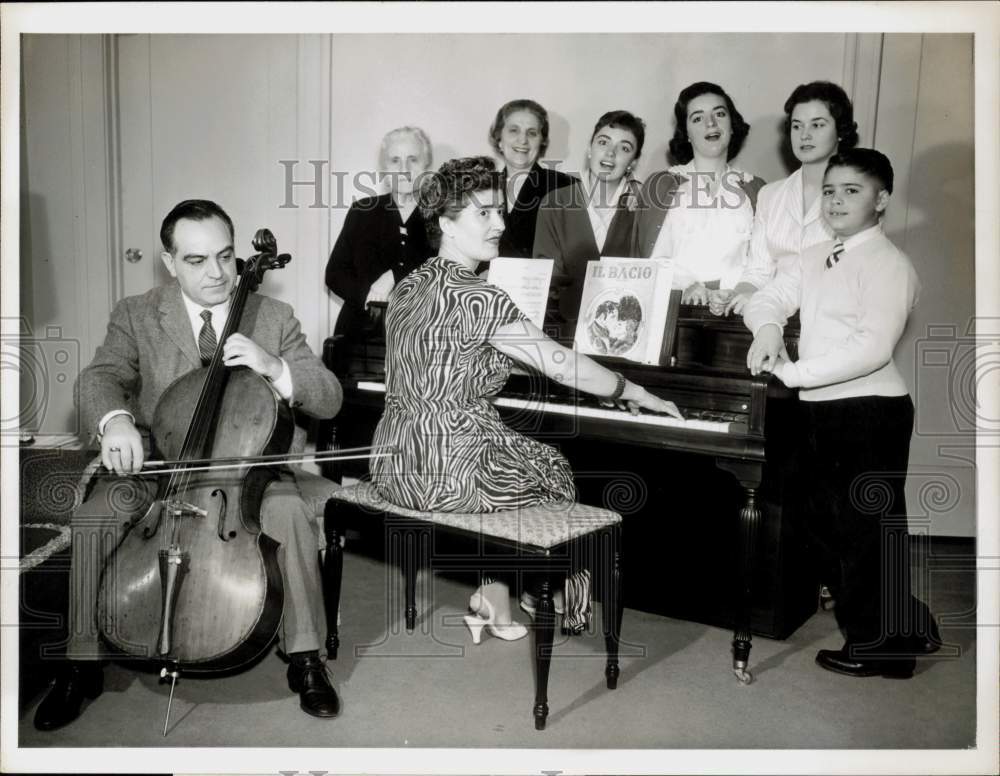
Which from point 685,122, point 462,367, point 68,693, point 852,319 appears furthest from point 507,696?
point 685,122

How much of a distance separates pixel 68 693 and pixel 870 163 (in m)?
2.73

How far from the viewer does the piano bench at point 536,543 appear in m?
2.30

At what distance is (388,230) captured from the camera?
3703mm

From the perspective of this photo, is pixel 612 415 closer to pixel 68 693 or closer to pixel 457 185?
pixel 457 185

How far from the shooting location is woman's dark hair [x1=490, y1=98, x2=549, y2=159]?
362 cm

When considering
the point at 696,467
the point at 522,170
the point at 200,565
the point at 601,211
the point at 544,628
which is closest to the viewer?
the point at 200,565

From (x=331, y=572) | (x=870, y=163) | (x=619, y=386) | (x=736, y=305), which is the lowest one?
(x=331, y=572)

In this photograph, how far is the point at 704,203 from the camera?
3359 mm

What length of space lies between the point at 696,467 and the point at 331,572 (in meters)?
1.27

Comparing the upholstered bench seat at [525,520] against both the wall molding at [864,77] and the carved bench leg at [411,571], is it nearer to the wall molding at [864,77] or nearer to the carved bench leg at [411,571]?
the carved bench leg at [411,571]

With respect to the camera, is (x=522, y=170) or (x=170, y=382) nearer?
(x=170, y=382)

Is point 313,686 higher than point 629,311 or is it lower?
lower

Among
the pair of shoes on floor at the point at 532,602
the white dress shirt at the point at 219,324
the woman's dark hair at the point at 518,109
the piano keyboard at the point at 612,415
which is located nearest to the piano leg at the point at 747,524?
the piano keyboard at the point at 612,415

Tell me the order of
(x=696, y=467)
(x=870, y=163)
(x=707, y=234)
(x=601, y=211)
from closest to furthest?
(x=870, y=163)
(x=696, y=467)
(x=707, y=234)
(x=601, y=211)
